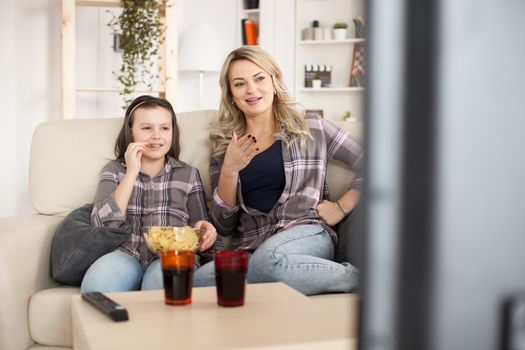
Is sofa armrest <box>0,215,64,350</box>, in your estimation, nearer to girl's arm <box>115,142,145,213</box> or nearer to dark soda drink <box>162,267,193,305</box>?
girl's arm <box>115,142,145,213</box>

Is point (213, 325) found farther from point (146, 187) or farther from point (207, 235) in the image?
point (146, 187)

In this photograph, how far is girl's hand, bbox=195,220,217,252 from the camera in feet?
6.98

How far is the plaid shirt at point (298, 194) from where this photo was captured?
2.20 metres

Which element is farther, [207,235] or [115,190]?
[115,190]

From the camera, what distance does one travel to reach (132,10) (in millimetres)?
4461

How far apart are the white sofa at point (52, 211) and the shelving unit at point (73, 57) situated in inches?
76.0

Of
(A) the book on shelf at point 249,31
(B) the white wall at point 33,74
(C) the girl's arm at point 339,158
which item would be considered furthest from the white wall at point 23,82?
(C) the girl's arm at point 339,158

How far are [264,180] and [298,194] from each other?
13 centimetres

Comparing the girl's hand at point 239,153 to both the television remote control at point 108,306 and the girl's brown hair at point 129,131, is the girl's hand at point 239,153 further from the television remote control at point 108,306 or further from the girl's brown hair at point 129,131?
the television remote control at point 108,306

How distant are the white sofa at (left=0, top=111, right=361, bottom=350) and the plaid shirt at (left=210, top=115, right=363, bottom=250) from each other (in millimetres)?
77

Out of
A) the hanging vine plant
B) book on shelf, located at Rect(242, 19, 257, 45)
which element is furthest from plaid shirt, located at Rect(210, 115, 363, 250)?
book on shelf, located at Rect(242, 19, 257, 45)

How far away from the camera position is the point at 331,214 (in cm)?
219

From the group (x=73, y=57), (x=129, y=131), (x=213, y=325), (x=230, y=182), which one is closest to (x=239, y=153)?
(x=230, y=182)

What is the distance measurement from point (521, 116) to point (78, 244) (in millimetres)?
2021
